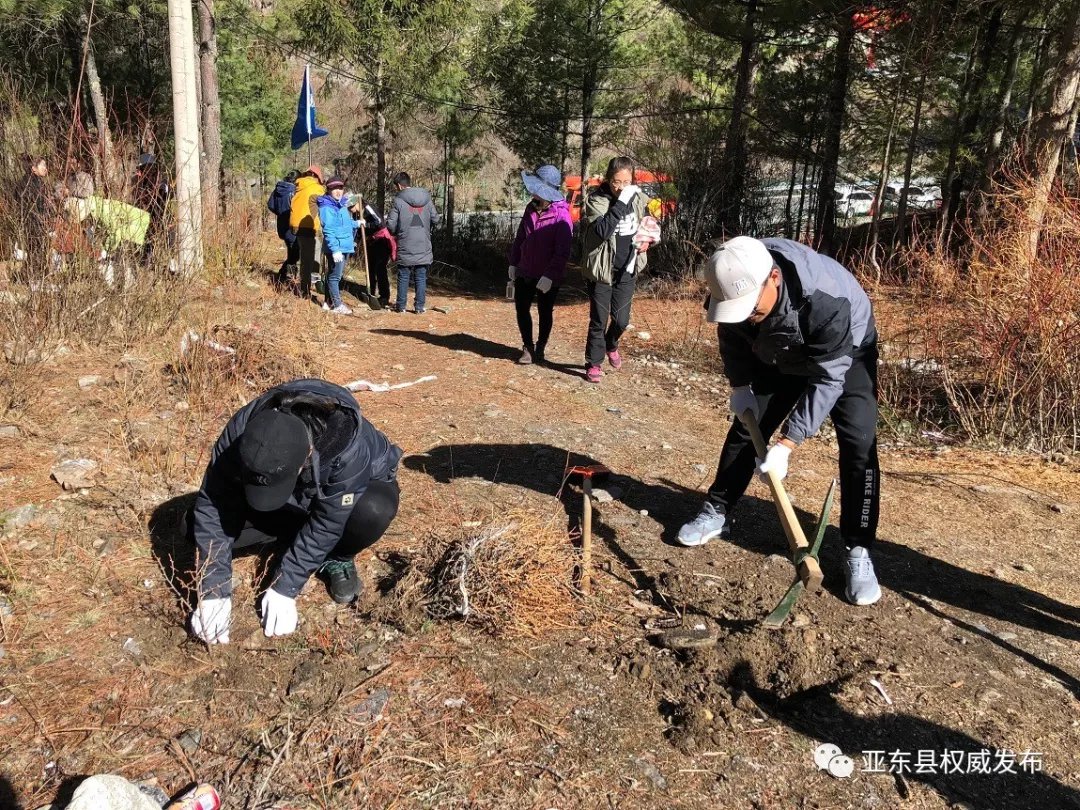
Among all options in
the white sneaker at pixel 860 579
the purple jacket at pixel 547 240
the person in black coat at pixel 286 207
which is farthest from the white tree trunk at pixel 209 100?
the white sneaker at pixel 860 579

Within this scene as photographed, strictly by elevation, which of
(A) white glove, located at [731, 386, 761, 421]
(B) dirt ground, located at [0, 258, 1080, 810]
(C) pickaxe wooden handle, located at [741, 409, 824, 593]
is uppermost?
(A) white glove, located at [731, 386, 761, 421]

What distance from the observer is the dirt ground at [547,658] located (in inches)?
87.5

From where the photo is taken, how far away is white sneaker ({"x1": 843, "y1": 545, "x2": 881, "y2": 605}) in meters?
3.13

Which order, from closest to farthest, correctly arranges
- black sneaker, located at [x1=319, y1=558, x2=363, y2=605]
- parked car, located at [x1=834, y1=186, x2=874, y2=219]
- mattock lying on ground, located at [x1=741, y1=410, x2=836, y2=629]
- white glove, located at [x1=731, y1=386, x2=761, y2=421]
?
mattock lying on ground, located at [x1=741, y1=410, x2=836, y2=629], black sneaker, located at [x1=319, y1=558, x2=363, y2=605], white glove, located at [x1=731, y1=386, x2=761, y2=421], parked car, located at [x1=834, y1=186, x2=874, y2=219]

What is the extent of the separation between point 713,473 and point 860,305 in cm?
176

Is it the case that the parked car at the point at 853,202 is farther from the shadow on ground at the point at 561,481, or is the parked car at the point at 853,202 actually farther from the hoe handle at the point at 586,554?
the hoe handle at the point at 586,554

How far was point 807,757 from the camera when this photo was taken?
2348 mm

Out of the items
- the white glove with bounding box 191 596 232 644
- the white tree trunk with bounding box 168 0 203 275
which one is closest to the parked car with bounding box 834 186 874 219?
the white tree trunk with bounding box 168 0 203 275

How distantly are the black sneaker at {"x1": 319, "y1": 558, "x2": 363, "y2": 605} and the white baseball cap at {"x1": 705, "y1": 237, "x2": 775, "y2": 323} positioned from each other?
166 cm

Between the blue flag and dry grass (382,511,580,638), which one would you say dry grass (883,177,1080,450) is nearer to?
dry grass (382,511,580,638)

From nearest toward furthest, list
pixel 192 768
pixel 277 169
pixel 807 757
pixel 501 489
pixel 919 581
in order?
pixel 192 768 → pixel 807 757 → pixel 919 581 → pixel 501 489 → pixel 277 169

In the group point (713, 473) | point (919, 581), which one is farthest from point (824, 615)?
point (713, 473)

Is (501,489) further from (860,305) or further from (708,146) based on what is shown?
(708,146)

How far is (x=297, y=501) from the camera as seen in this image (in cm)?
283
